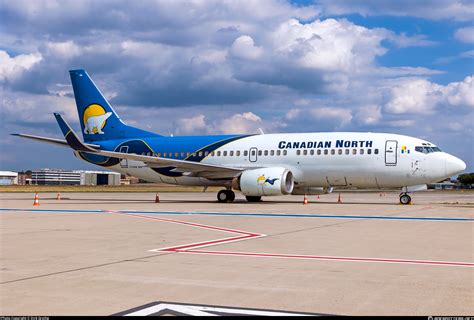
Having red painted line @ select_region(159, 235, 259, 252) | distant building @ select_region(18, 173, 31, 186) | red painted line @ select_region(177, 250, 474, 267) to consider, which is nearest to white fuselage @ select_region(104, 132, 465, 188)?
red painted line @ select_region(159, 235, 259, 252)

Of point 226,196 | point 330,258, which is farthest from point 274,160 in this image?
point 330,258

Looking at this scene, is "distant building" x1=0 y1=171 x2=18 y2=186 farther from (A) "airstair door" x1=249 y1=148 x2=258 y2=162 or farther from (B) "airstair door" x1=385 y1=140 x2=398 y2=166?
(B) "airstair door" x1=385 y1=140 x2=398 y2=166

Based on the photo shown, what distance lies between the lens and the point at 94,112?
35.6 metres

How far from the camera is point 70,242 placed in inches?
456

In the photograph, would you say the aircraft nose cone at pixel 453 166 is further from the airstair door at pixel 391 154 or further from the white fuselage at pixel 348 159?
the airstair door at pixel 391 154

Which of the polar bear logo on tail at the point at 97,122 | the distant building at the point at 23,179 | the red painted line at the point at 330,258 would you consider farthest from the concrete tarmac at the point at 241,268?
the distant building at the point at 23,179

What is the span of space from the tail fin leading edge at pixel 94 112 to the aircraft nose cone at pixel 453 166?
17.9 m

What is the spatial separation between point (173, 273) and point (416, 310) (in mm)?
3526

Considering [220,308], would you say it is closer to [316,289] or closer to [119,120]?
[316,289]

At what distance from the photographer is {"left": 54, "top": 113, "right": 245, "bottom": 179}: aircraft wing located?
29278 millimetres

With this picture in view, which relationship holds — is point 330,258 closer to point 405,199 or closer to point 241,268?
point 241,268

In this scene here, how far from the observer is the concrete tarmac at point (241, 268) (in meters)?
6.12

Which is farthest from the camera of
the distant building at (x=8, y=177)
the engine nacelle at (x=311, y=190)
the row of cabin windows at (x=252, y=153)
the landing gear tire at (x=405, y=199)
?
the distant building at (x=8, y=177)

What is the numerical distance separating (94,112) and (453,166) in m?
21.6
